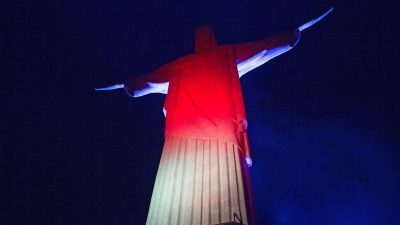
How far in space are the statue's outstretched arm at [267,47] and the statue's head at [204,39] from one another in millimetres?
541

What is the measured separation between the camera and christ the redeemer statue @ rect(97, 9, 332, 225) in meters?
2.91

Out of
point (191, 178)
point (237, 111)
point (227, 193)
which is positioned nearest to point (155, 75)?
point (237, 111)

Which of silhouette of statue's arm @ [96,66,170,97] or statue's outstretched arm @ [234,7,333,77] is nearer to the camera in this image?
statue's outstretched arm @ [234,7,333,77]

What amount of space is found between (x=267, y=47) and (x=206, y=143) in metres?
1.37

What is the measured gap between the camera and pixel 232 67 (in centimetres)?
391

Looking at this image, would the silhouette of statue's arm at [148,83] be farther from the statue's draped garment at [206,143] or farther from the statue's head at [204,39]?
the statue's head at [204,39]

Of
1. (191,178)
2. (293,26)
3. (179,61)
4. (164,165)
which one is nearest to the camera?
(191,178)

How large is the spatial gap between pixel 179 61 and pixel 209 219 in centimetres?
225

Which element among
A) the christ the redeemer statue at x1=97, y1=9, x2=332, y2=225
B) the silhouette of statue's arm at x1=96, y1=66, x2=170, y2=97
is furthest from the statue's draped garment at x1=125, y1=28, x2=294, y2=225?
the silhouette of statue's arm at x1=96, y1=66, x2=170, y2=97

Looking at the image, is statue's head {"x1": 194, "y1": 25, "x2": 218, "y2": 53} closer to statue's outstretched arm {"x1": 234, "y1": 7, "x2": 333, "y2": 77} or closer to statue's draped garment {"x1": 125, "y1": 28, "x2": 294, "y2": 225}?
statue's draped garment {"x1": 125, "y1": 28, "x2": 294, "y2": 225}

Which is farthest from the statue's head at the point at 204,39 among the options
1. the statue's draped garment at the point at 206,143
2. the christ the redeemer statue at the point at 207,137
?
the statue's draped garment at the point at 206,143

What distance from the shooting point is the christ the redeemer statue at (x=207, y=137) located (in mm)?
2910

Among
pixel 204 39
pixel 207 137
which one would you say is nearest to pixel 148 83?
pixel 204 39

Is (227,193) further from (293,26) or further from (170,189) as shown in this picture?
(293,26)
